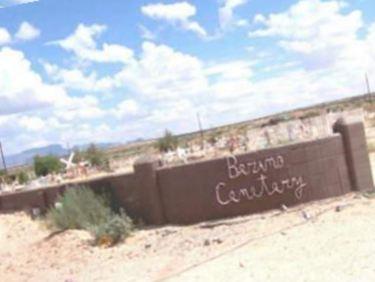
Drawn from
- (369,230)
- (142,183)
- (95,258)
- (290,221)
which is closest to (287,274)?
(369,230)

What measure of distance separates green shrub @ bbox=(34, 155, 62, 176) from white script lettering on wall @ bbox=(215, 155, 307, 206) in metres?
50.9

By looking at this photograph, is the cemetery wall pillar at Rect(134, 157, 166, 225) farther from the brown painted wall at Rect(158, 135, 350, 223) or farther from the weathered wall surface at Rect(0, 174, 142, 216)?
the brown painted wall at Rect(158, 135, 350, 223)

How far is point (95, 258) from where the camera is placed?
47.6 feet

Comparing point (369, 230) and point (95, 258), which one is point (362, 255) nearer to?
point (369, 230)

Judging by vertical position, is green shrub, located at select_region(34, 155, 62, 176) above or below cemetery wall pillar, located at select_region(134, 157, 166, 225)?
above

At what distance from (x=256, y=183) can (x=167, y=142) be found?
210 feet

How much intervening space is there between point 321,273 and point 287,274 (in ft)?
1.63

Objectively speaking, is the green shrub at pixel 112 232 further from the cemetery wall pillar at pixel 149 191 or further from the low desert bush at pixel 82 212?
the cemetery wall pillar at pixel 149 191

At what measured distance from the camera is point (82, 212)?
1742cm

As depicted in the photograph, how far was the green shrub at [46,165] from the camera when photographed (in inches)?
2627

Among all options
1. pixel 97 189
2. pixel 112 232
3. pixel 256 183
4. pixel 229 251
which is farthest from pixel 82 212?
pixel 229 251

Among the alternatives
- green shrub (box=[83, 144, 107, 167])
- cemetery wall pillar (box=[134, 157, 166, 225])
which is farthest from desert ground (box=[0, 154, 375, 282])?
green shrub (box=[83, 144, 107, 167])

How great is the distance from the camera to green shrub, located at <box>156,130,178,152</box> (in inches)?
3103

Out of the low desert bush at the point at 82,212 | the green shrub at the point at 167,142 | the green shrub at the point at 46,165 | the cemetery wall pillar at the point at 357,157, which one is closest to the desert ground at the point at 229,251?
the low desert bush at the point at 82,212
